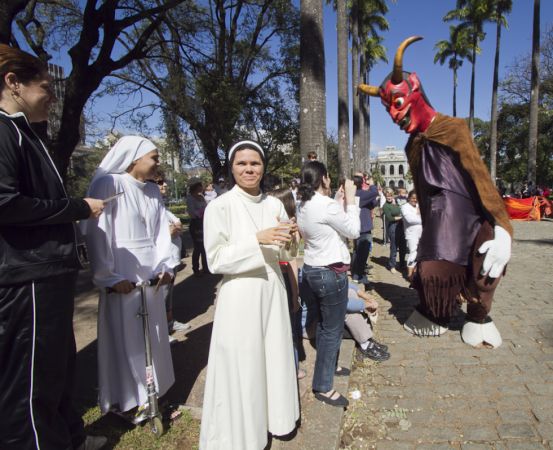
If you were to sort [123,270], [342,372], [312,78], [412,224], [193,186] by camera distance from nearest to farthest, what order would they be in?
[123,270] → [342,372] → [312,78] → [412,224] → [193,186]

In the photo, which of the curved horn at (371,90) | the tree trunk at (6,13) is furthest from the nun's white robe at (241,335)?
the tree trunk at (6,13)

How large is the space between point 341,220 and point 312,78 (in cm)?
358

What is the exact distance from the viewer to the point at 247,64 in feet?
51.7

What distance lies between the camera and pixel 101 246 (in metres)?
2.61

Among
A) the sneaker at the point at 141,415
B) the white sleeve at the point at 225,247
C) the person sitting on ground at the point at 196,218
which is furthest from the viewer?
the person sitting on ground at the point at 196,218

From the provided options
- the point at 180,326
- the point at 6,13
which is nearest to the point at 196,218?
the point at 180,326

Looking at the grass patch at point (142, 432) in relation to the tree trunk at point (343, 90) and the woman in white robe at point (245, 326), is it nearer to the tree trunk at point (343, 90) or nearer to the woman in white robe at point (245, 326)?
the woman in white robe at point (245, 326)

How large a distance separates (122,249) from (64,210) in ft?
2.45

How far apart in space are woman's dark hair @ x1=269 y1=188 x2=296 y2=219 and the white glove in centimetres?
183

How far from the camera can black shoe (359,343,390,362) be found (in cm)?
390

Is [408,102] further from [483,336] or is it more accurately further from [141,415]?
[141,415]

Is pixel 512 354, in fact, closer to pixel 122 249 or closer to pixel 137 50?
pixel 122 249

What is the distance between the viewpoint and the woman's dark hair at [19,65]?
6.23 feet

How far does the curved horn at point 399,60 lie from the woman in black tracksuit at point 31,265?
3048mm
